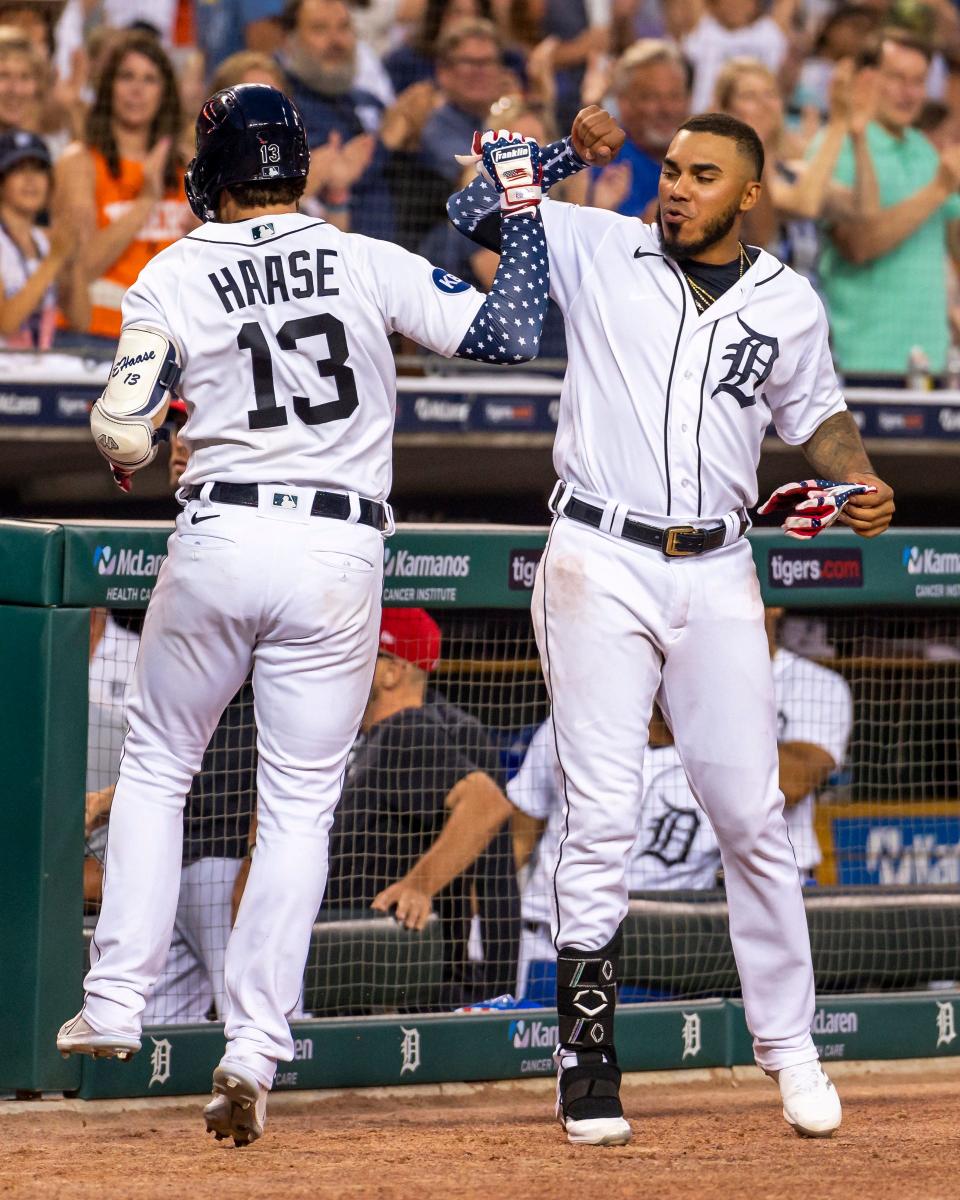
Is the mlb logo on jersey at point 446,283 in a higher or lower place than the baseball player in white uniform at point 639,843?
higher

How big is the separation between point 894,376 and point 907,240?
2.58ft

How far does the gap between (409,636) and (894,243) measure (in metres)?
4.24

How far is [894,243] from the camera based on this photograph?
7.98 meters

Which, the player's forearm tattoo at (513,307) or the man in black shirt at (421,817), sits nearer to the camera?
the player's forearm tattoo at (513,307)

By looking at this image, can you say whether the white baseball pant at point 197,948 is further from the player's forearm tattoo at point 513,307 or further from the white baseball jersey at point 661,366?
the player's forearm tattoo at point 513,307

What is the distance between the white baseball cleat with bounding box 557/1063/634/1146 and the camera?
3545 mm

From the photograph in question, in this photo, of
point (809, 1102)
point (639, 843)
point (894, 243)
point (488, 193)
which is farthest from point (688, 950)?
point (894, 243)

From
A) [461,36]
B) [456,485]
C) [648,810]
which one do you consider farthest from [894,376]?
[648,810]

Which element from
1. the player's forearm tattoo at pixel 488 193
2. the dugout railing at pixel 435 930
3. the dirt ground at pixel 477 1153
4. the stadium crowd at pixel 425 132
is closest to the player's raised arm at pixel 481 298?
the player's forearm tattoo at pixel 488 193

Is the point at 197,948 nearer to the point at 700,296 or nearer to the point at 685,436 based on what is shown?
the point at 685,436

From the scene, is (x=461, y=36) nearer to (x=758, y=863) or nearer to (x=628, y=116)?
(x=628, y=116)

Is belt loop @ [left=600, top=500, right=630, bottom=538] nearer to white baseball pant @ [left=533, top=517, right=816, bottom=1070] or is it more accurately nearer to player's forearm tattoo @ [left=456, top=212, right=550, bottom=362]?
white baseball pant @ [left=533, top=517, right=816, bottom=1070]

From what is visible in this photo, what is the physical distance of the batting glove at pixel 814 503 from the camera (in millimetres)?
3598

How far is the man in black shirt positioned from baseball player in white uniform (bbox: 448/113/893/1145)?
89cm
